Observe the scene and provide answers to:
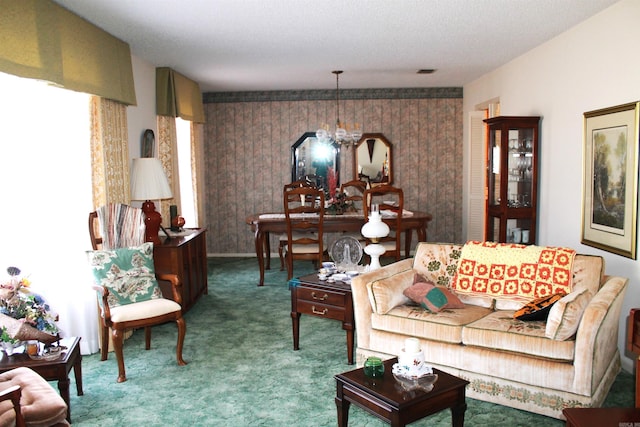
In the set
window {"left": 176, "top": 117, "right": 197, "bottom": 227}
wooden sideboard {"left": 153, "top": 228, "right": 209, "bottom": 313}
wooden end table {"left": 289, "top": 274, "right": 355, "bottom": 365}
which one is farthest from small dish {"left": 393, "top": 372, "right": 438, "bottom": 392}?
window {"left": 176, "top": 117, "right": 197, "bottom": 227}

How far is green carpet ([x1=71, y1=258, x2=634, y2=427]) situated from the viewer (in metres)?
3.10

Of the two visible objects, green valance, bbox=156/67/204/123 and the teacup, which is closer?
the teacup

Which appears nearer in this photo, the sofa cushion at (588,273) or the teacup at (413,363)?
the teacup at (413,363)

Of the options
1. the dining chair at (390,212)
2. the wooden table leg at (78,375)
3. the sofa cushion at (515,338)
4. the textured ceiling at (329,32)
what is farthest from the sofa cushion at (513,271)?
the wooden table leg at (78,375)

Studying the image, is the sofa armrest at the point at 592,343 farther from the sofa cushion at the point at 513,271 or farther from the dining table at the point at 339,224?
the dining table at the point at 339,224

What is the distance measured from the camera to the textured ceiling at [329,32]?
12.6 feet

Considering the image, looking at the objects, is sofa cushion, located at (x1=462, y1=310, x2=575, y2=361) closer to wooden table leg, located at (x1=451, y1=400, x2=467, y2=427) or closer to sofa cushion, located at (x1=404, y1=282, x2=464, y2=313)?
sofa cushion, located at (x1=404, y1=282, x2=464, y2=313)

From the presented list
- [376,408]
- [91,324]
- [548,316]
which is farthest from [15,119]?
[548,316]

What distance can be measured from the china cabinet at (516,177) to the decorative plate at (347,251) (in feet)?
6.26

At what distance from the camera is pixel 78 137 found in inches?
166

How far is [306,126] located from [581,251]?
4.61 metres

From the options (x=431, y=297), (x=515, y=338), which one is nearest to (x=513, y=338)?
(x=515, y=338)

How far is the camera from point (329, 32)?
4570mm

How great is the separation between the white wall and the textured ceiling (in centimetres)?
16
